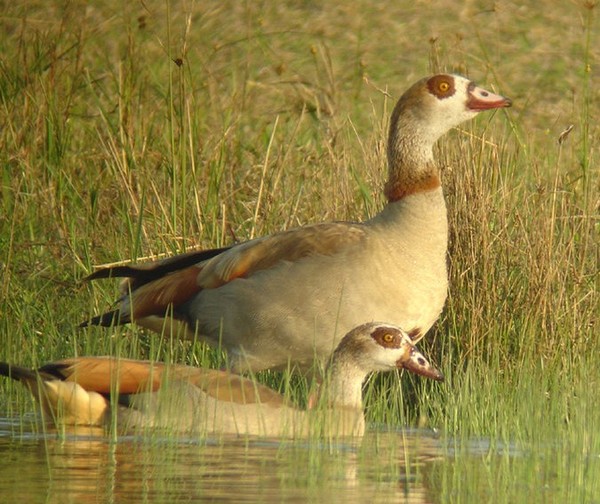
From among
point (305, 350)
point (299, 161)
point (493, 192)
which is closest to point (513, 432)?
point (305, 350)

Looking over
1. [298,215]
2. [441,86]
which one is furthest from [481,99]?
[298,215]

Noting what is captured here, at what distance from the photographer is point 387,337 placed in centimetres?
809

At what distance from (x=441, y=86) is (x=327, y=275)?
131 cm

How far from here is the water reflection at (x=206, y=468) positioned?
6035 millimetres

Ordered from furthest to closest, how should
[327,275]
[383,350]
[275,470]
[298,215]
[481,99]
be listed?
[298,215] < [481,99] < [327,275] < [383,350] < [275,470]

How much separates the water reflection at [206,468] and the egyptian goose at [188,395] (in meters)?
0.15

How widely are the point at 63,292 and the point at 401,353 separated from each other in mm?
3079

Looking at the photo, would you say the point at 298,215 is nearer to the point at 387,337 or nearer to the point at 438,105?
the point at 438,105

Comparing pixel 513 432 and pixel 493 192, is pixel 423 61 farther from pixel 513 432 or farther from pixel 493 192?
pixel 513 432

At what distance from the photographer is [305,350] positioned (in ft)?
28.0

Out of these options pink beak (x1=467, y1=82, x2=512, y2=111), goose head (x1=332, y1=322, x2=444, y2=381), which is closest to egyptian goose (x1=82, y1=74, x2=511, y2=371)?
pink beak (x1=467, y1=82, x2=512, y2=111)

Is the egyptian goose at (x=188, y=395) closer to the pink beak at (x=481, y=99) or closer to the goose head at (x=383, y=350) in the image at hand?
the goose head at (x=383, y=350)

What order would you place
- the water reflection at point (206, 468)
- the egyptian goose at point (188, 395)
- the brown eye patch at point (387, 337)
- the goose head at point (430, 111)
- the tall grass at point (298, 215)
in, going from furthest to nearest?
1. the goose head at point (430, 111)
2. the tall grass at point (298, 215)
3. the brown eye patch at point (387, 337)
4. the egyptian goose at point (188, 395)
5. the water reflection at point (206, 468)

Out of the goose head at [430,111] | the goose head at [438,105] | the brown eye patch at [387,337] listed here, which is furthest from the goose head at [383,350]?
the goose head at [438,105]
